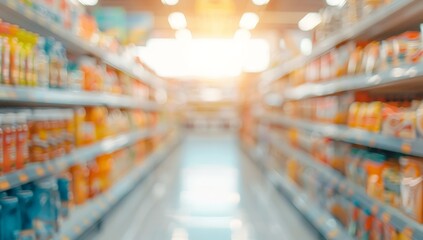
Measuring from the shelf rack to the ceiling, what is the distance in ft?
11.4

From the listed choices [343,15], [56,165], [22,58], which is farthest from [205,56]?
[22,58]

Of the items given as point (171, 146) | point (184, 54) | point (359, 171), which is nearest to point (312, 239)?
point (359, 171)

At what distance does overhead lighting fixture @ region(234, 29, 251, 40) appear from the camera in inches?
517

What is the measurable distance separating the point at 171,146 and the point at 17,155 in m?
8.43

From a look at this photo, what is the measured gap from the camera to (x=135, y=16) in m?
6.62

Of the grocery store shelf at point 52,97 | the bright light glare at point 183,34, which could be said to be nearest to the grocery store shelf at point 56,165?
the grocery store shelf at point 52,97

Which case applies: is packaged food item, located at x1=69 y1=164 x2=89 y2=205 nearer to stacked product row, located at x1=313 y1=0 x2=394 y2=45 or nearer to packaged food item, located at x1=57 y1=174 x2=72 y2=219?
packaged food item, located at x1=57 y1=174 x2=72 y2=219

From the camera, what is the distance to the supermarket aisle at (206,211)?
3.62m

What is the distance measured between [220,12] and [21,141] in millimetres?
6057

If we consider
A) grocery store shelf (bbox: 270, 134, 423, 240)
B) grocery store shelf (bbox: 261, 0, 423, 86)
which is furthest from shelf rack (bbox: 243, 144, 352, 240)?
grocery store shelf (bbox: 261, 0, 423, 86)

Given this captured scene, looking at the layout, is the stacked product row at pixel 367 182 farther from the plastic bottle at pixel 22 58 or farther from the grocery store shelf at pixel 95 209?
the plastic bottle at pixel 22 58

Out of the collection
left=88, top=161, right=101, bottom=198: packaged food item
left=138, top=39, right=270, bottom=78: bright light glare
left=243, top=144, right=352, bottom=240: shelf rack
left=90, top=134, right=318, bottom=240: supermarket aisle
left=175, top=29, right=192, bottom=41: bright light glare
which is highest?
left=175, top=29, right=192, bottom=41: bright light glare

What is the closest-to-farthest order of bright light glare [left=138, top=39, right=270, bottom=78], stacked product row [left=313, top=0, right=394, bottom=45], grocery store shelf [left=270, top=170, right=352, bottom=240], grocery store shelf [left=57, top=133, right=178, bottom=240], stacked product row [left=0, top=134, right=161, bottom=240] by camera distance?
stacked product row [left=0, top=134, right=161, bottom=240], stacked product row [left=313, top=0, right=394, bottom=45], grocery store shelf [left=57, top=133, right=178, bottom=240], grocery store shelf [left=270, top=170, right=352, bottom=240], bright light glare [left=138, top=39, right=270, bottom=78]

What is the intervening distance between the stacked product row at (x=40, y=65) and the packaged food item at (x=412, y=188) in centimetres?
185
